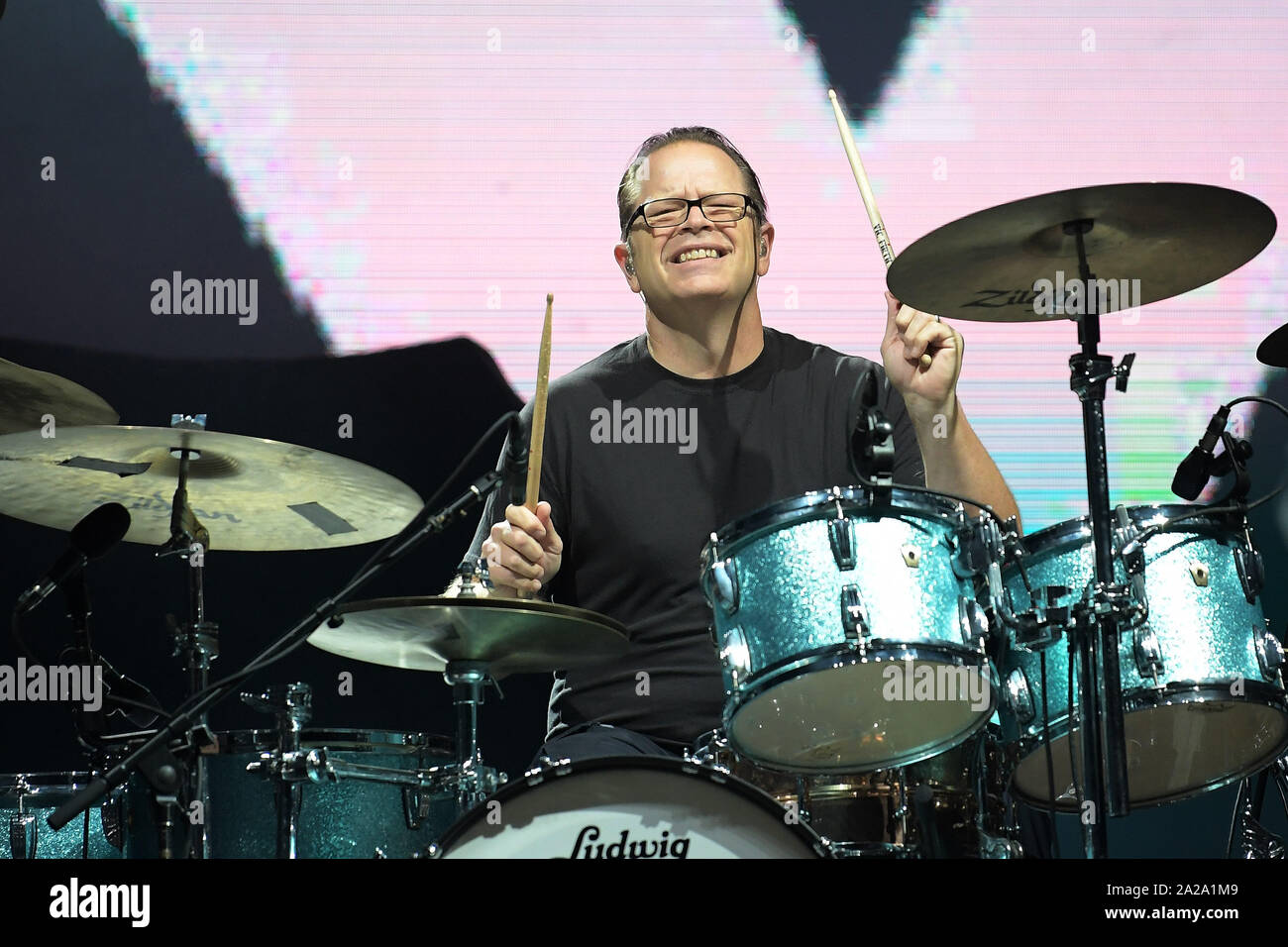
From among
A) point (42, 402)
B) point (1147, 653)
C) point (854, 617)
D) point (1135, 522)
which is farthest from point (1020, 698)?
point (42, 402)

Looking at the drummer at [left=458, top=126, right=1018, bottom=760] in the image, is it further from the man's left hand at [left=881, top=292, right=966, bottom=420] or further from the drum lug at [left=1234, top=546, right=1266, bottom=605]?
the drum lug at [left=1234, top=546, right=1266, bottom=605]

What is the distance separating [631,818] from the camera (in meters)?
1.86

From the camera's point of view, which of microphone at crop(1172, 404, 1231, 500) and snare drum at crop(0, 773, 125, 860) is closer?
microphone at crop(1172, 404, 1231, 500)

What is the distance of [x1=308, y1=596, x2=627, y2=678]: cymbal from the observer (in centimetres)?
216

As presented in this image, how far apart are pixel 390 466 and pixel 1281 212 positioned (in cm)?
206

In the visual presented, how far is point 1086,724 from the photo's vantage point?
2.17 m

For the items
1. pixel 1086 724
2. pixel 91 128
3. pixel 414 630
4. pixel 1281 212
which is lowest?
pixel 1086 724

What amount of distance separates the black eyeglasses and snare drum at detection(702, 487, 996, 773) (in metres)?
1.01

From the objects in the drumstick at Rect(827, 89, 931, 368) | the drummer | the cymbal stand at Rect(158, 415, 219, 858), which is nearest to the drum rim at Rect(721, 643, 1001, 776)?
the drummer

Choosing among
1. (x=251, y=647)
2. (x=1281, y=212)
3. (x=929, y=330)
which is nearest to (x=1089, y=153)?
(x=1281, y=212)

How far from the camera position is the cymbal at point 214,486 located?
2.51 m

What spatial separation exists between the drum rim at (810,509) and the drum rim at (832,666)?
0.22 m

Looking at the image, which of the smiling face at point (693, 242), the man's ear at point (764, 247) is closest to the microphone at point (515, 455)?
the smiling face at point (693, 242)
